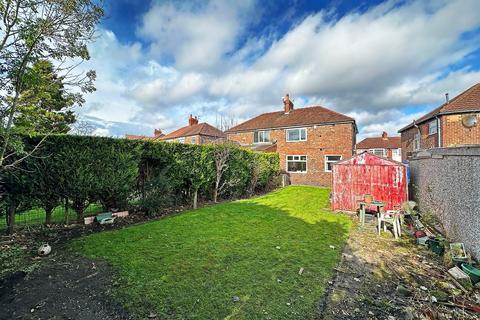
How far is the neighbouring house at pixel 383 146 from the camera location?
40312mm

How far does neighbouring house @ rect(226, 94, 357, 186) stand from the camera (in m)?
19.5

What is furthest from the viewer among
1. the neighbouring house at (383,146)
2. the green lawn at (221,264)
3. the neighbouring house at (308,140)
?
the neighbouring house at (383,146)

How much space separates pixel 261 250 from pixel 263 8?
10920 mm

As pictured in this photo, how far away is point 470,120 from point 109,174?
75.1 ft

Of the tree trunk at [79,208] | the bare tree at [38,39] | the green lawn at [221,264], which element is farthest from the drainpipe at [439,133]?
the tree trunk at [79,208]

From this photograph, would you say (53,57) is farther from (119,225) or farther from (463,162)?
(463,162)

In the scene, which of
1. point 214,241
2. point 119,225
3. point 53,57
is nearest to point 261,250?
point 214,241

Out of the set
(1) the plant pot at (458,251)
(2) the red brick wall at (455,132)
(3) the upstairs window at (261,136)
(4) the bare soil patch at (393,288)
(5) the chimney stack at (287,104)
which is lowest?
(4) the bare soil patch at (393,288)

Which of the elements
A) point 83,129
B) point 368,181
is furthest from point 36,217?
point 368,181

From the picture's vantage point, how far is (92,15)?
15.8ft

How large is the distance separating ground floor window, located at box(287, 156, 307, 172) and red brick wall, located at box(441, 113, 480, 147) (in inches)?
410

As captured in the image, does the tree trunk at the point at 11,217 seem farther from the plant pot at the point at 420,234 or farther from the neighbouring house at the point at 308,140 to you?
the neighbouring house at the point at 308,140

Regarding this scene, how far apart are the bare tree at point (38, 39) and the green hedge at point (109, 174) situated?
1.44m

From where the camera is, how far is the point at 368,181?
9.45m
